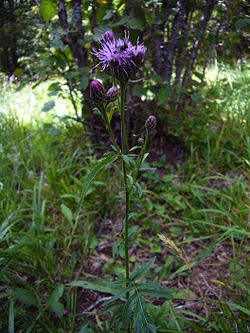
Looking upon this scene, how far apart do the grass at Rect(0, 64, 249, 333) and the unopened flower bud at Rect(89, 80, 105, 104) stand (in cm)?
51

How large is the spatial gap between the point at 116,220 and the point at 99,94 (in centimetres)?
125

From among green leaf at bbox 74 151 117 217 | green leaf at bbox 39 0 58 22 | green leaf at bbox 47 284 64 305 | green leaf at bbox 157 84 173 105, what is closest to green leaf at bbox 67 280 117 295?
green leaf at bbox 47 284 64 305

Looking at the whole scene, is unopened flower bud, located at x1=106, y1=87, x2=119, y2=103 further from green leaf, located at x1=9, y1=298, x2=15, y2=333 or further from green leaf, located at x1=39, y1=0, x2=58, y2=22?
green leaf, located at x1=39, y1=0, x2=58, y2=22

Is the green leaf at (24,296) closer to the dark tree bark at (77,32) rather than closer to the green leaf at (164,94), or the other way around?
the green leaf at (164,94)

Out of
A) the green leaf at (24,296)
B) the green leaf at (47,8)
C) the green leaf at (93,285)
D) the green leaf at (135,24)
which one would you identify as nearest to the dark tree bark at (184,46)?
the green leaf at (135,24)

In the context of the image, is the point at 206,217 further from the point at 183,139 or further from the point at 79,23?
the point at 79,23

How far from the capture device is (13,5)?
2.19m

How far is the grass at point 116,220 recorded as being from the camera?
1387mm

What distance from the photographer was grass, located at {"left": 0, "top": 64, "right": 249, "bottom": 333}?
4.55 ft

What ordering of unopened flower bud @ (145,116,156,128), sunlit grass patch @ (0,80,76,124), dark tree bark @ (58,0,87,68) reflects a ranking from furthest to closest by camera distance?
sunlit grass patch @ (0,80,76,124), dark tree bark @ (58,0,87,68), unopened flower bud @ (145,116,156,128)

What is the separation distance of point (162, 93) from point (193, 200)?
Answer: 0.86 m

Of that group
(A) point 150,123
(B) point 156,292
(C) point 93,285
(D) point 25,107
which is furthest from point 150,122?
(D) point 25,107

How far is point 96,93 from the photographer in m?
0.96

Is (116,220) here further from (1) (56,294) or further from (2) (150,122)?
(2) (150,122)
